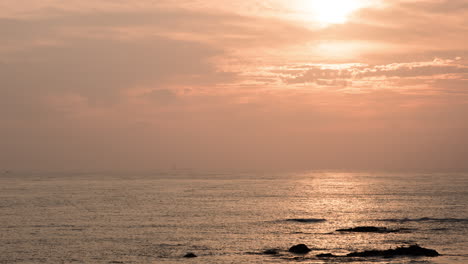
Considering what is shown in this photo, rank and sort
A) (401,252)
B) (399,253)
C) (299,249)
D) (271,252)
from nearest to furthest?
(399,253)
(401,252)
(299,249)
(271,252)

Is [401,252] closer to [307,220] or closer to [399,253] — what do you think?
[399,253]

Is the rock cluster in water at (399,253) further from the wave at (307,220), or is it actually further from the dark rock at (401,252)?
the wave at (307,220)

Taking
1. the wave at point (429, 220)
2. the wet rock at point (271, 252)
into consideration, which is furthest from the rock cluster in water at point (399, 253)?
the wave at point (429, 220)

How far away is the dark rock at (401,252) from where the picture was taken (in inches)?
2381

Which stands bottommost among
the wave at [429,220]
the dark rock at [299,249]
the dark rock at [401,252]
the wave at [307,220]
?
the wave at [429,220]

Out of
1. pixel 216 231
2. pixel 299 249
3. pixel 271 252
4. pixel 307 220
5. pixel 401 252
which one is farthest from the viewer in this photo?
pixel 307 220

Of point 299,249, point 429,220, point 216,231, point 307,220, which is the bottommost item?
point 429,220

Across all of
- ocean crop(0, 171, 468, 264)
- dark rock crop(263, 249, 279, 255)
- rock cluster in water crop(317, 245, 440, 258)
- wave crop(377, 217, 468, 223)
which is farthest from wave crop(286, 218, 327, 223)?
rock cluster in water crop(317, 245, 440, 258)

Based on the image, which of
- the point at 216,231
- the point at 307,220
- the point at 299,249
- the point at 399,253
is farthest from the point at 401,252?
the point at 307,220

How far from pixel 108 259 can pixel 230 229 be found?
27205 millimetres

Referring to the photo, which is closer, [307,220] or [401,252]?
[401,252]

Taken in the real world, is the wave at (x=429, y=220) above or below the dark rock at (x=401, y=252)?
below

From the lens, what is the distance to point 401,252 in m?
61.2

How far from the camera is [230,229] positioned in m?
83.6
